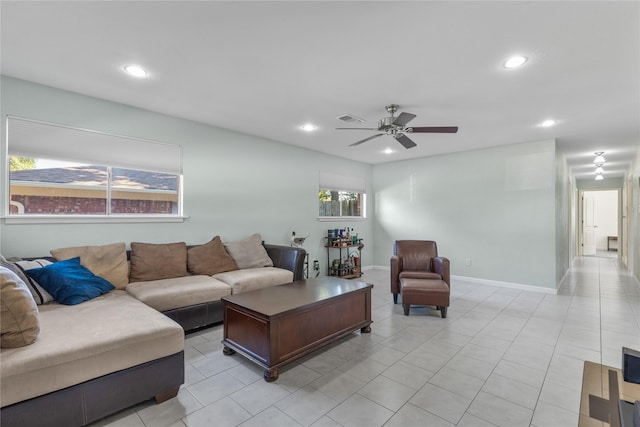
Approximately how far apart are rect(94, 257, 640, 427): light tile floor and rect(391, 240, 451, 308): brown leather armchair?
0.46 m

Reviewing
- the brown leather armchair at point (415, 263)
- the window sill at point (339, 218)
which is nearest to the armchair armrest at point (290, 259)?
the brown leather armchair at point (415, 263)

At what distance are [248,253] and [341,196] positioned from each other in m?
2.85

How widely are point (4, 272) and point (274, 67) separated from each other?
2.29 meters

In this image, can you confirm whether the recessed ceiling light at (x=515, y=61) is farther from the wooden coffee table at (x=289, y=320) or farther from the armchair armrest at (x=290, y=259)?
the armchair armrest at (x=290, y=259)

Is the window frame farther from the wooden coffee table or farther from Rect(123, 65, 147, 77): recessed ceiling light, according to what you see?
the wooden coffee table

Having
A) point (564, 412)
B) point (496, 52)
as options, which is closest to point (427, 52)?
point (496, 52)

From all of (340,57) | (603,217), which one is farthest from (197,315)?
(603,217)

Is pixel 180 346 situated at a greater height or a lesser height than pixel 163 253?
lesser

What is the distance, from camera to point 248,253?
13.7ft

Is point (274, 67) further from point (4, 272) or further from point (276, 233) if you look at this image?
point (276, 233)

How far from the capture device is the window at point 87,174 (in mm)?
2904

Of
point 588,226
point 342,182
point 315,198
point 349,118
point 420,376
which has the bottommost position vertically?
point 420,376

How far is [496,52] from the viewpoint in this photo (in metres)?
2.29

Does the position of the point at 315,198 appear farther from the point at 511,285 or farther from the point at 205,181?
the point at 511,285
